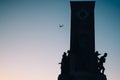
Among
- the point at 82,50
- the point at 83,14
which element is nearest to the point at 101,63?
the point at 82,50

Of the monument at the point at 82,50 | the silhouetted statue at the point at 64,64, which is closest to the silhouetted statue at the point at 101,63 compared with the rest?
the monument at the point at 82,50

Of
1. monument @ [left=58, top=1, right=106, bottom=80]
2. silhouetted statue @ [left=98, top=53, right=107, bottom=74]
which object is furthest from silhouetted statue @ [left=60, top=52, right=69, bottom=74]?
silhouetted statue @ [left=98, top=53, right=107, bottom=74]

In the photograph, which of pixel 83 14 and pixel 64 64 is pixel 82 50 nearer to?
pixel 64 64

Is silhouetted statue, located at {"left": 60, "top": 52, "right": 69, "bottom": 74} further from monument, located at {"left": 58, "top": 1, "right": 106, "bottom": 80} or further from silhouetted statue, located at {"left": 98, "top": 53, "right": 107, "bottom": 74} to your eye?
silhouetted statue, located at {"left": 98, "top": 53, "right": 107, "bottom": 74}

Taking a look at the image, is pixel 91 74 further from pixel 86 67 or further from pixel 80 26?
pixel 80 26

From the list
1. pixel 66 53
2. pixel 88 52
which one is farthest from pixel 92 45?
pixel 66 53

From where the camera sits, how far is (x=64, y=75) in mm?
30859

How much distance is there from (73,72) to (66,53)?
2077 mm

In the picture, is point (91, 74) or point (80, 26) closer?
point (91, 74)

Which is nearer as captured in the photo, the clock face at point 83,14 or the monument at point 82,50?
the monument at point 82,50

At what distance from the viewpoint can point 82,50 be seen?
3206cm

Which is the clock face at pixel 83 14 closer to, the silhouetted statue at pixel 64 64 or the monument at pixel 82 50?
the monument at pixel 82 50

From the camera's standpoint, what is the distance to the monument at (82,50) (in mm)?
30752

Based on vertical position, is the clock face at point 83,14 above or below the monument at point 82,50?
above
